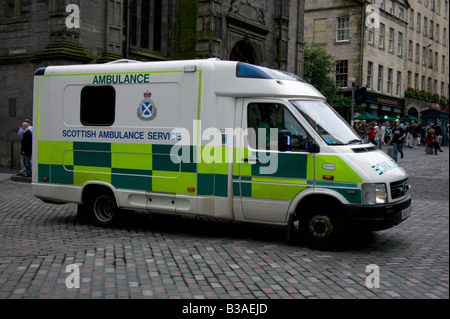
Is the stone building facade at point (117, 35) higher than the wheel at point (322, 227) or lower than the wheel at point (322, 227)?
higher

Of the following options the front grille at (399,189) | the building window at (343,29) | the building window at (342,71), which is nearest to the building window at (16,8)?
the front grille at (399,189)

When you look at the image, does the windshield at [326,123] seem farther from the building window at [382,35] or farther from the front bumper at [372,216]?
the building window at [382,35]

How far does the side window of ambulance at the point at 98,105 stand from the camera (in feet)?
27.7

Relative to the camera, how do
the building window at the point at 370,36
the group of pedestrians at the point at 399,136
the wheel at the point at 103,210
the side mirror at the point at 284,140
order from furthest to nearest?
the building window at the point at 370,36 → the group of pedestrians at the point at 399,136 → the wheel at the point at 103,210 → the side mirror at the point at 284,140

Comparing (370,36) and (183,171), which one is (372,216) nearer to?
(183,171)

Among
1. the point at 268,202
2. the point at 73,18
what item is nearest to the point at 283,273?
the point at 268,202

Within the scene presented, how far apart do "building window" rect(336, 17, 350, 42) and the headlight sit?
4231 cm

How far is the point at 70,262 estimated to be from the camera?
628cm

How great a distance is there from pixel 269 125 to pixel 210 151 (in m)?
0.93

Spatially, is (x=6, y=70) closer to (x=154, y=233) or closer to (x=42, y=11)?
(x=42, y=11)

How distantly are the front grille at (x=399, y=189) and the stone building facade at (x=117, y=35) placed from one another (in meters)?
13.7

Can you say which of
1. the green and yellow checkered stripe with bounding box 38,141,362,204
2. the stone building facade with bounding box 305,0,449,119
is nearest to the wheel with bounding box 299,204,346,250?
the green and yellow checkered stripe with bounding box 38,141,362,204

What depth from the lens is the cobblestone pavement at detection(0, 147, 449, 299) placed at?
5.26m

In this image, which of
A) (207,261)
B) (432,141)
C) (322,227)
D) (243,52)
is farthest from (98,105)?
(432,141)
